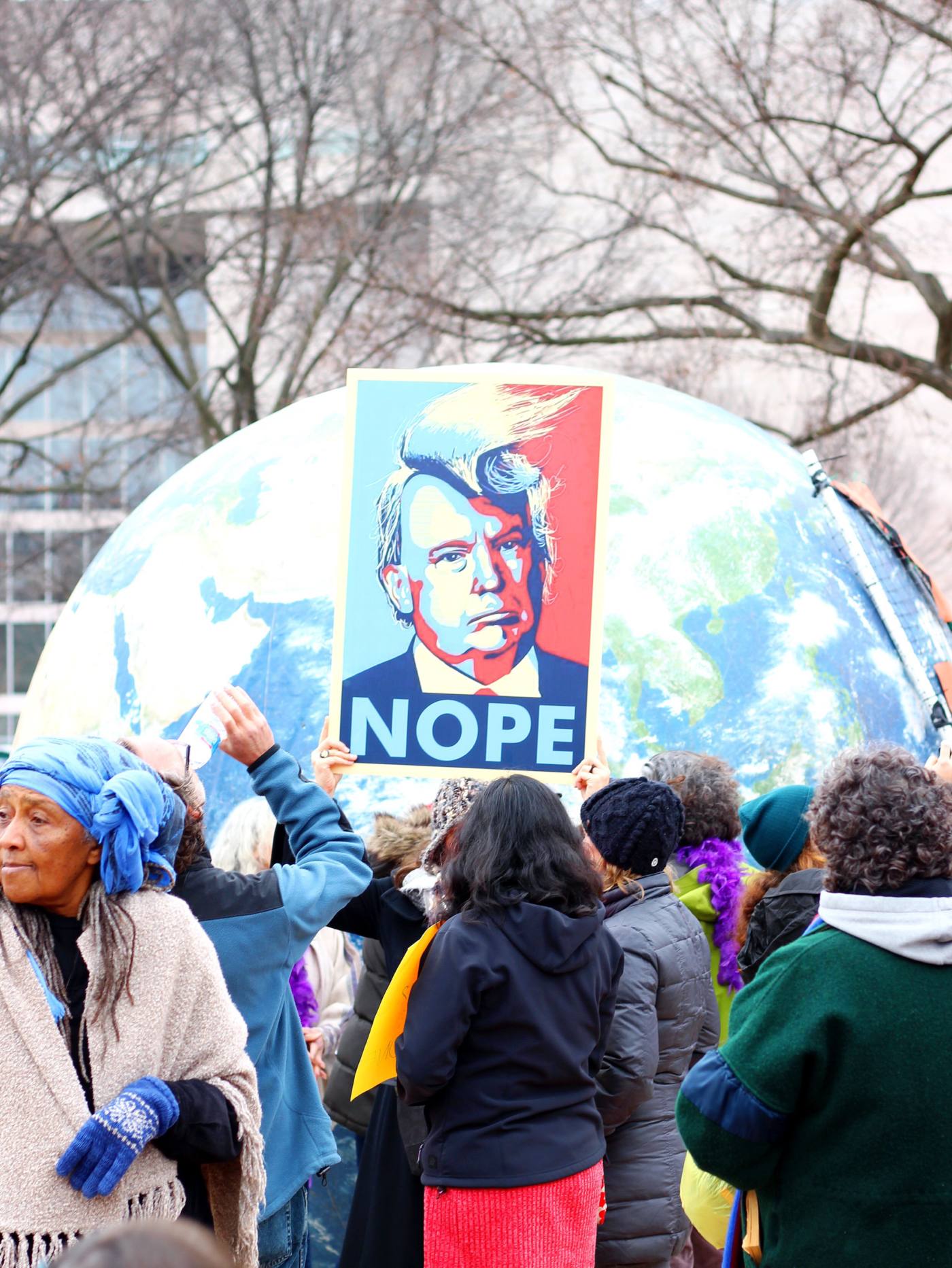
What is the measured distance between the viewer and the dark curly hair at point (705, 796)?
157 inches

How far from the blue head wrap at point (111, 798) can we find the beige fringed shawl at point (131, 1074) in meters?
0.06

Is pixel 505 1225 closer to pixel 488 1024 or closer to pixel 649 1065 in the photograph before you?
pixel 488 1024

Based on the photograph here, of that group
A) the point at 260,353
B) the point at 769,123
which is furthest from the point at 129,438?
the point at 769,123

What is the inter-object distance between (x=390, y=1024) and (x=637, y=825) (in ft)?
2.69

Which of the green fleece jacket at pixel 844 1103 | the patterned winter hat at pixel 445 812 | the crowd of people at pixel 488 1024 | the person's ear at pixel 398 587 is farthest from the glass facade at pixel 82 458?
the green fleece jacket at pixel 844 1103

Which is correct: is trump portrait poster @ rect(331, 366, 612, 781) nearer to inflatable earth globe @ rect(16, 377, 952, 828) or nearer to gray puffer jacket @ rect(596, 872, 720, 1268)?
inflatable earth globe @ rect(16, 377, 952, 828)

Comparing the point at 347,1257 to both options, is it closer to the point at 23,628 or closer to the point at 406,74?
the point at 406,74

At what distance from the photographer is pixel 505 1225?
8.94 ft

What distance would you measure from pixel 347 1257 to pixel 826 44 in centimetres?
899

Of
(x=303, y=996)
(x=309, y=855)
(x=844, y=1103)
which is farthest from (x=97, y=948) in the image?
(x=303, y=996)

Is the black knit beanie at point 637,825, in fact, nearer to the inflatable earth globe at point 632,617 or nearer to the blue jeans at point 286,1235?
the blue jeans at point 286,1235

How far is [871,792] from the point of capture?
2.44 meters

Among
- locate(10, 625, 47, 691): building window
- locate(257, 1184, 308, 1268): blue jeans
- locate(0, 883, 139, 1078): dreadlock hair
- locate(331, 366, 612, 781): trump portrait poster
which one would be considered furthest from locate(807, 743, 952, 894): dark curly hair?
locate(10, 625, 47, 691): building window

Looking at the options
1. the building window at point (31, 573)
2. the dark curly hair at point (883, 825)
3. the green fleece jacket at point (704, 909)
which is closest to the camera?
the dark curly hair at point (883, 825)
